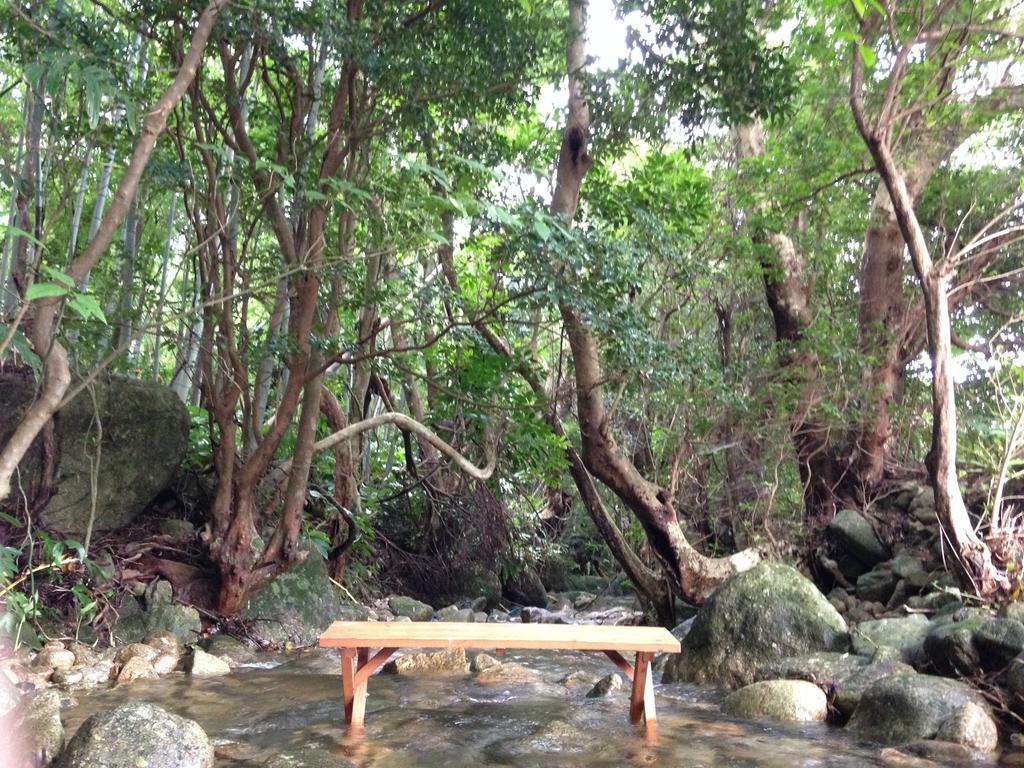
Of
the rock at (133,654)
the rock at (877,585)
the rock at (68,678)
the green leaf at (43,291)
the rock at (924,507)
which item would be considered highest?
the rock at (924,507)

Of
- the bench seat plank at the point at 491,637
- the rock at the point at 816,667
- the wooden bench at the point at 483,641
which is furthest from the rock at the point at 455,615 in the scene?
the bench seat plank at the point at 491,637

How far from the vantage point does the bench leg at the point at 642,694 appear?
448 cm

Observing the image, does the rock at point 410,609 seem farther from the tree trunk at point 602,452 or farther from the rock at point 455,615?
the tree trunk at point 602,452

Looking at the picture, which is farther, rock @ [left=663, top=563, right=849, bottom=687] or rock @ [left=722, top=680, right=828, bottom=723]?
rock @ [left=663, top=563, right=849, bottom=687]

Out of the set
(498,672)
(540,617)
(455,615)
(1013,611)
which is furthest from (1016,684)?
(540,617)

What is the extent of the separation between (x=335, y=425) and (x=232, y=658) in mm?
2996

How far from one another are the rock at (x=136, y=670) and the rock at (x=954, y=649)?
5129 millimetres

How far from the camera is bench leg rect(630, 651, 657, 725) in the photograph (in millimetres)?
4484

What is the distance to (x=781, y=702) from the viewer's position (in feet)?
16.1

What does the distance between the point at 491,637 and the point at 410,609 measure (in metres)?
4.79

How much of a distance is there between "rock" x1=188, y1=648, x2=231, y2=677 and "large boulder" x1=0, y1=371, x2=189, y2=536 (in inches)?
61.7

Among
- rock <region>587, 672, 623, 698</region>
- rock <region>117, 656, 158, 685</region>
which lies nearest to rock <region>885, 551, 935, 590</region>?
rock <region>587, 672, 623, 698</region>

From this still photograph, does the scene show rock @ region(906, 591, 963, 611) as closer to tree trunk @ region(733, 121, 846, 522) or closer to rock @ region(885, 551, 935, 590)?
rock @ region(885, 551, 935, 590)

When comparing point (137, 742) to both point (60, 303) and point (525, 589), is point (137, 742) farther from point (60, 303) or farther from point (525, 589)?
point (525, 589)
